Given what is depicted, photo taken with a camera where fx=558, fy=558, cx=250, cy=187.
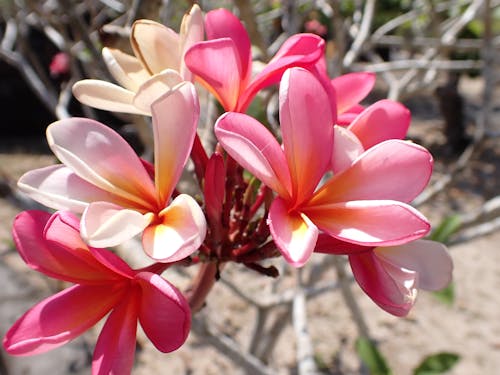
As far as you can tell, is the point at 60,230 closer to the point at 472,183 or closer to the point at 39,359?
the point at 39,359

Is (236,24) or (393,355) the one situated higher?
(236,24)

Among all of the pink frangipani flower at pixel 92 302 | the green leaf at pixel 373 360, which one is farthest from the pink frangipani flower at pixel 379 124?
the green leaf at pixel 373 360

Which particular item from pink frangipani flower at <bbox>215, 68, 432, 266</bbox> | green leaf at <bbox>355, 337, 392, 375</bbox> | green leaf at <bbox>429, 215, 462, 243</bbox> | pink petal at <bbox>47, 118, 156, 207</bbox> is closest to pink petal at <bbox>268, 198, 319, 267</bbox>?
pink frangipani flower at <bbox>215, 68, 432, 266</bbox>

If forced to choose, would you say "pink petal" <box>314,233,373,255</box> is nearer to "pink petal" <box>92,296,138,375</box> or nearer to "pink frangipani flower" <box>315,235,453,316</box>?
"pink frangipani flower" <box>315,235,453,316</box>

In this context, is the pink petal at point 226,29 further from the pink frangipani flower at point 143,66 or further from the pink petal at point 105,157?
the pink petal at point 105,157

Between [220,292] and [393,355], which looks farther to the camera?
[220,292]

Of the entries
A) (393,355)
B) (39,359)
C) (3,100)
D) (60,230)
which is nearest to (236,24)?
(60,230)
